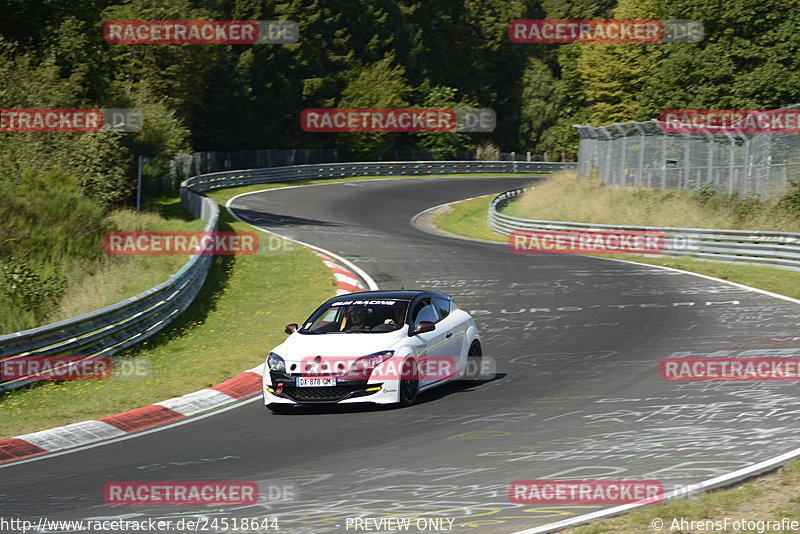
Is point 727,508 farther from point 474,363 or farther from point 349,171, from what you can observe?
point 349,171

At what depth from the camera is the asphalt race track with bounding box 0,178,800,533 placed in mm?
7879

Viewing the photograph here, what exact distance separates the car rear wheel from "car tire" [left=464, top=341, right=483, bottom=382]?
1.65m

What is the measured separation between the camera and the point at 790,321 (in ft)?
57.1

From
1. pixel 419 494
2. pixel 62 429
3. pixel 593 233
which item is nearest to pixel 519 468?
pixel 419 494

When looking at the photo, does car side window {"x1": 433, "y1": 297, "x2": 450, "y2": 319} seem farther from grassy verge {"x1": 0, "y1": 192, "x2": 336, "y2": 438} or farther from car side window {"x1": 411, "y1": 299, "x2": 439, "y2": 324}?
grassy verge {"x1": 0, "y1": 192, "x2": 336, "y2": 438}

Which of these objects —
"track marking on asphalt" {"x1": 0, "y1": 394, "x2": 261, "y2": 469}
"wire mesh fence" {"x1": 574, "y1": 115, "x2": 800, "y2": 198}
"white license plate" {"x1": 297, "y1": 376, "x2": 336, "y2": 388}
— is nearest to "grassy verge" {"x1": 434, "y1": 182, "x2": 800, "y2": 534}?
"white license plate" {"x1": 297, "y1": 376, "x2": 336, "y2": 388}

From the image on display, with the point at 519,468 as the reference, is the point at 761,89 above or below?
above

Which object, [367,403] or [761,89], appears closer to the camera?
[367,403]

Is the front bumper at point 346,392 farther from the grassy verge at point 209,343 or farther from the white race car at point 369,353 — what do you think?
→ the grassy verge at point 209,343

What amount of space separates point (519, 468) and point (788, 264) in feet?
62.6

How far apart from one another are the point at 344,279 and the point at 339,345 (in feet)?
40.1

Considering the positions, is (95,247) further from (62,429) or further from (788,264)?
(788,264)

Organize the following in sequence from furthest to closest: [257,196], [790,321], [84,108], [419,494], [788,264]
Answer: [257,196]
[84,108]
[788,264]
[790,321]
[419,494]

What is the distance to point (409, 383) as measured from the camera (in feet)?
39.1
